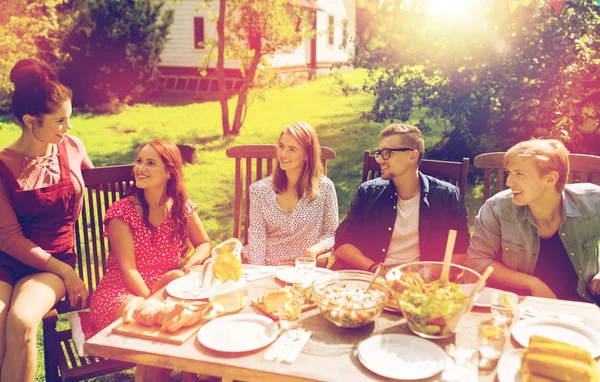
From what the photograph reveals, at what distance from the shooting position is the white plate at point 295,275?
2.60m

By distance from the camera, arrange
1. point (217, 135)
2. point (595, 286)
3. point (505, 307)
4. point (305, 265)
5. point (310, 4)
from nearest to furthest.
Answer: point (505, 307) < point (305, 265) < point (595, 286) < point (217, 135) < point (310, 4)

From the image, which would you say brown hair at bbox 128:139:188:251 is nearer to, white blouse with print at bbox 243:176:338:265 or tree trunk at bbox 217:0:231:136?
white blouse with print at bbox 243:176:338:265

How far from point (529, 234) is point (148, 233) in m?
2.25

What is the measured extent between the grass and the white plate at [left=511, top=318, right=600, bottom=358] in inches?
105

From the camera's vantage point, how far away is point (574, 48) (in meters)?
6.32

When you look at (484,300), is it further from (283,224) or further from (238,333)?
(283,224)

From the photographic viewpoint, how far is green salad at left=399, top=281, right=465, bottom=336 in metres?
1.95

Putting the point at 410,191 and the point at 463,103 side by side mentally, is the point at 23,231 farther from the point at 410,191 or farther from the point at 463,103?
the point at 463,103

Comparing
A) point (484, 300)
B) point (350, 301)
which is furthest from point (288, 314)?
point (484, 300)

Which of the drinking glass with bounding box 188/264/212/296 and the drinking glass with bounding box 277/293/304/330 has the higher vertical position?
the drinking glass with bounding box 277/293/304/330

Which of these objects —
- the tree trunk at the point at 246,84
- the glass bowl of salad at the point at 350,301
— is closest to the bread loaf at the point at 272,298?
the glass bowl of salad at the point at 350,301

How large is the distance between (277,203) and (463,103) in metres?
4.95

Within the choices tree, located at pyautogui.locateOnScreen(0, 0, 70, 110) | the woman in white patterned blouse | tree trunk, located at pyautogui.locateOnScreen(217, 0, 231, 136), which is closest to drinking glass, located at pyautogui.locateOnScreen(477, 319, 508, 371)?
the woman in white patterned blouse

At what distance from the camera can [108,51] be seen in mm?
14617
